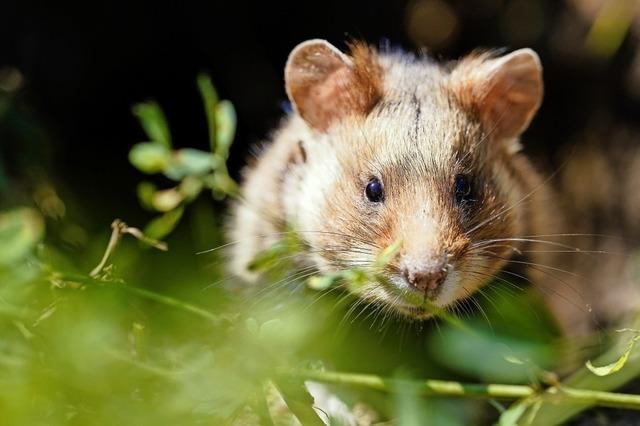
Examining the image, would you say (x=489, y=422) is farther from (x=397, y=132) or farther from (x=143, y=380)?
(x=143, y=380)

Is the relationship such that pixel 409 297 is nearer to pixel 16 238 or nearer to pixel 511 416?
pixel 511 416

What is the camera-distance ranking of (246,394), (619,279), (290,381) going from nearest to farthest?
(246,394)
(290,381)
(619,279)

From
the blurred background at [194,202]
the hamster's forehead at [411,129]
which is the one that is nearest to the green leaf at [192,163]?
the blurred background at [194,202]

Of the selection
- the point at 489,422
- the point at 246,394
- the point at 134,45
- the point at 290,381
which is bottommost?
the point at 489,422

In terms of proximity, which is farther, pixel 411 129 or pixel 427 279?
pixel 411 129

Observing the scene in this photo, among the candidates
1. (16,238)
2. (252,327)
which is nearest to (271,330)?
(252,327)

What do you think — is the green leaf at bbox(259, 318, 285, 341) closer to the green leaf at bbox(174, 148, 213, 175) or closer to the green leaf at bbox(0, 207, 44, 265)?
the green leaf at bbox(0, 207, 44, 265)

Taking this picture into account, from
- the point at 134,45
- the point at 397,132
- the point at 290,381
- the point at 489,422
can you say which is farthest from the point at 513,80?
the point at 134,45

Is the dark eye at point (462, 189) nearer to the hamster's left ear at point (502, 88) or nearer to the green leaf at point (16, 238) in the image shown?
the hamster's left ear at point (502, 88)
